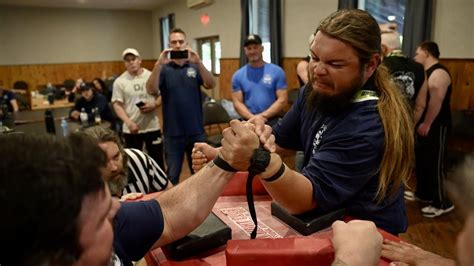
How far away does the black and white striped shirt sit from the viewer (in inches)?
87.3

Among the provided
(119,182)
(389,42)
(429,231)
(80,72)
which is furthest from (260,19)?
(80,72)

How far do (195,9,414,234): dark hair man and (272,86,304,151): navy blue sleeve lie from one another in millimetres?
239

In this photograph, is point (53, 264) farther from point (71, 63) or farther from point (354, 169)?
point (71, 63)

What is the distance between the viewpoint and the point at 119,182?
1.97 metres

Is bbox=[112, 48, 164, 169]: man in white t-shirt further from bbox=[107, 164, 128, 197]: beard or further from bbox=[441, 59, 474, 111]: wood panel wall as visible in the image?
bbox=[441, 59, 474, 111]: wood panel wall

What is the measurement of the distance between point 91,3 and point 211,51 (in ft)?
13.3

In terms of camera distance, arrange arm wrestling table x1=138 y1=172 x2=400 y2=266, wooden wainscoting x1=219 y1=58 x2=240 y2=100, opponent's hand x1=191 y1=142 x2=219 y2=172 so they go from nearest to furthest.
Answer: arm wrestling table x1=138 y1=172 x2=400 y2=266, opponent's hand x1=191 y1=142 x2=219 y2=172, wooden wainscoting x1=219 y1=58 x2=240 y2=100

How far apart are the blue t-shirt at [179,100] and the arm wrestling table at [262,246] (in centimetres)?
211

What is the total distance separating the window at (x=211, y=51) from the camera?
937cm

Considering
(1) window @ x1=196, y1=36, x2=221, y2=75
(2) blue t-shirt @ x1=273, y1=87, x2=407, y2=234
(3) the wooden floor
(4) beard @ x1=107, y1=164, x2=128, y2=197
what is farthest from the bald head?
(1) window @ x1=196, y1=36, x2=221, y2=75

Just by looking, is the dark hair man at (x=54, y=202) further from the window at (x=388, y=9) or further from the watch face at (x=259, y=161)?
the window at (x=388, y=9)

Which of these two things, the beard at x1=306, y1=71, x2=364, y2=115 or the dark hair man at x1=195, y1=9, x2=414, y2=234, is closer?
Answer: the dark hair man at x1=195, y1=9, x2=414, y2=234

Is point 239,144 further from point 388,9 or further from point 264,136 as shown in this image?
point 388,9

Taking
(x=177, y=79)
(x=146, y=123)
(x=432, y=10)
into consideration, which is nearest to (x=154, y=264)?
(x=177, y=79)
